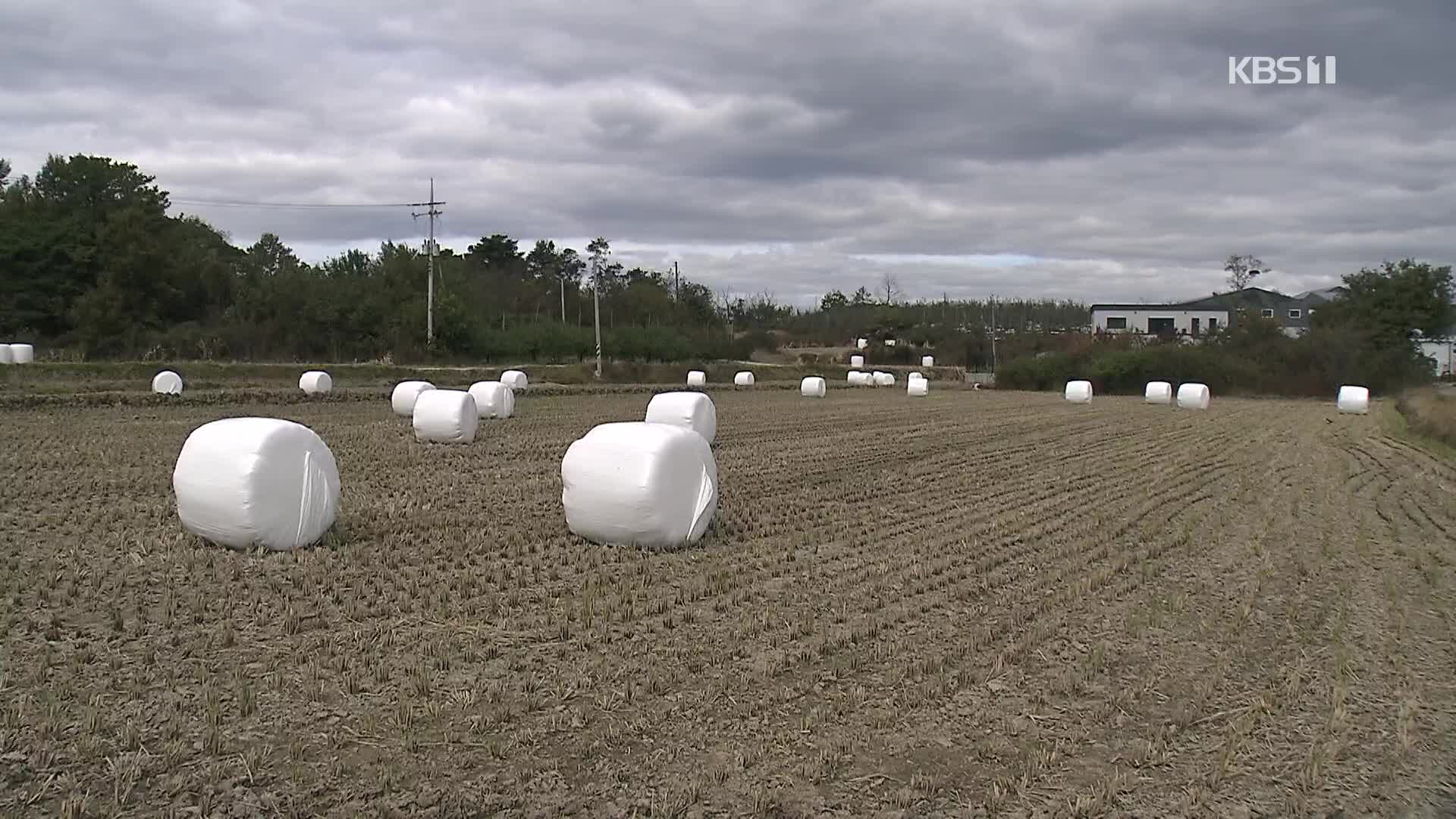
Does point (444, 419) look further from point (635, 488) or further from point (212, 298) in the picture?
point (212, 298)

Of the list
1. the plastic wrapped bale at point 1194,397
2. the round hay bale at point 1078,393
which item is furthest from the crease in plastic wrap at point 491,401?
the plastic wrapped bale at point 1194,397

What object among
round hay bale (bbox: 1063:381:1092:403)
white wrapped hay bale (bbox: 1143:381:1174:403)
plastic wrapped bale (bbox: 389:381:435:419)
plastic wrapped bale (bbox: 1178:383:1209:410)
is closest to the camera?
plastic wrapped bale (bbox: 389:381:435:419)

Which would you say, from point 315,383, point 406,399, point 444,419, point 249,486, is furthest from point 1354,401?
point 249,486

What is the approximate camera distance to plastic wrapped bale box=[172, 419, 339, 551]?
8438 mm

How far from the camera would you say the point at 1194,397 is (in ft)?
121

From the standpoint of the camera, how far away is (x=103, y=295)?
4525 cm

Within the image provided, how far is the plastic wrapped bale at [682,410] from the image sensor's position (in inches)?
691

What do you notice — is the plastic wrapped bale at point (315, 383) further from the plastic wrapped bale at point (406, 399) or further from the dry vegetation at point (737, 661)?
the dry vegetation at point (737, 661)

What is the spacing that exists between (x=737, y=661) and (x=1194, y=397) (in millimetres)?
34406

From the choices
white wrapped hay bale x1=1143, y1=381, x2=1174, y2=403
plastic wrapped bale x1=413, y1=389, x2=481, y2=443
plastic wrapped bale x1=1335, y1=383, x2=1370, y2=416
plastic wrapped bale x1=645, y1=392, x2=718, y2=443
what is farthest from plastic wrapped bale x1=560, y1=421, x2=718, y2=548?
white wrapped hay bale x1=1143, y1=381, x2=1174, y2=403

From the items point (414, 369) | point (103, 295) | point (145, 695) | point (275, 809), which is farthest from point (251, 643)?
point (103, 295)

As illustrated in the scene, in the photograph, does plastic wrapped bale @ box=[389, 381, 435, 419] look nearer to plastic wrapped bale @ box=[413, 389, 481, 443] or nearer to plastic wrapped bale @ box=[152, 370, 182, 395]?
plastic wrapped bale @ box=[413, 389, 481, 443]

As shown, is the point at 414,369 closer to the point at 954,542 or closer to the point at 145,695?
the point at 954,542

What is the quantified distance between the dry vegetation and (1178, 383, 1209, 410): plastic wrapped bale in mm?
24913
